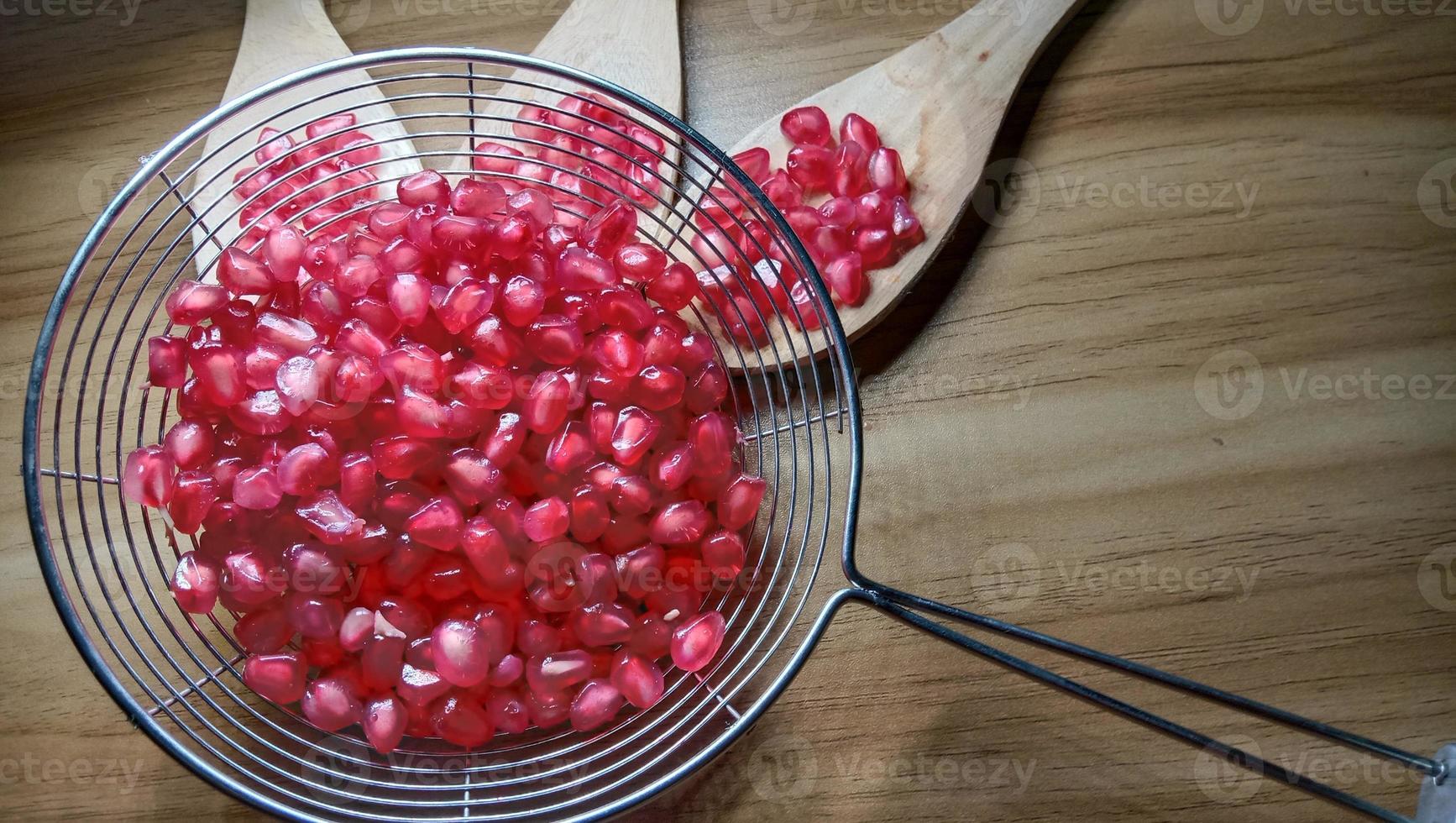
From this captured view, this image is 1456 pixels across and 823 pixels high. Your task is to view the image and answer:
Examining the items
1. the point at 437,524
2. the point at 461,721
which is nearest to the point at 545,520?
the point at 437,524

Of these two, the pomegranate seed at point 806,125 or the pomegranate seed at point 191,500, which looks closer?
the pomegranate seed at point 191,500

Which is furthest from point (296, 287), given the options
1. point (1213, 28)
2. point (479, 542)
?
point (1213, 28)

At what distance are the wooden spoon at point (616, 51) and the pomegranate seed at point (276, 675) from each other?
0.58 m

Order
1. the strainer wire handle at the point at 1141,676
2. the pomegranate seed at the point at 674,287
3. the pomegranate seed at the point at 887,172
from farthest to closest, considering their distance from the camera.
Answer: the pomegranate seed at the point at 887,172 → the pomegranate seed at the point at 674,287 → the strainer wire handle at the point at 1141,676

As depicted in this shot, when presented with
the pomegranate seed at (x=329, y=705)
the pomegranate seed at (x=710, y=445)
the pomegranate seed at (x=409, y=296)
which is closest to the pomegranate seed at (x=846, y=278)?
the pomegranate seed at (x=710, y=445)

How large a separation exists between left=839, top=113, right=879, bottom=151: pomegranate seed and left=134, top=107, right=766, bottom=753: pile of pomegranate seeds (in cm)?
28

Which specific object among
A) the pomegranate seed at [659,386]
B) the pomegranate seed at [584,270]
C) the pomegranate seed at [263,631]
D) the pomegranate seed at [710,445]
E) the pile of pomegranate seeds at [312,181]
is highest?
the pile of pomegranate seeds at [312,181]

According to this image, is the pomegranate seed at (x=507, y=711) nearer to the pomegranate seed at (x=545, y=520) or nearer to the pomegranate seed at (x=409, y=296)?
the pomegranate seed at (x=545, y=520)

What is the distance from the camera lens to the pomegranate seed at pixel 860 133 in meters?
1.13

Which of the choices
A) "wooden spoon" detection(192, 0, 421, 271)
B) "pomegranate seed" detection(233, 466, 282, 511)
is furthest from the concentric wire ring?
"pomegranate seed" detection(233, 466, 282, 511)

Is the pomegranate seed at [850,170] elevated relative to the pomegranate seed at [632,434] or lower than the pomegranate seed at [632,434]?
elevated

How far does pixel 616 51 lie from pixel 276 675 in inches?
30.3

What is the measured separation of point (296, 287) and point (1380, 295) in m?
1.23

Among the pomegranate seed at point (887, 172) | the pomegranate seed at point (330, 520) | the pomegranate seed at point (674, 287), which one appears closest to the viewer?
the pomegranate seed at point (330, 520)
